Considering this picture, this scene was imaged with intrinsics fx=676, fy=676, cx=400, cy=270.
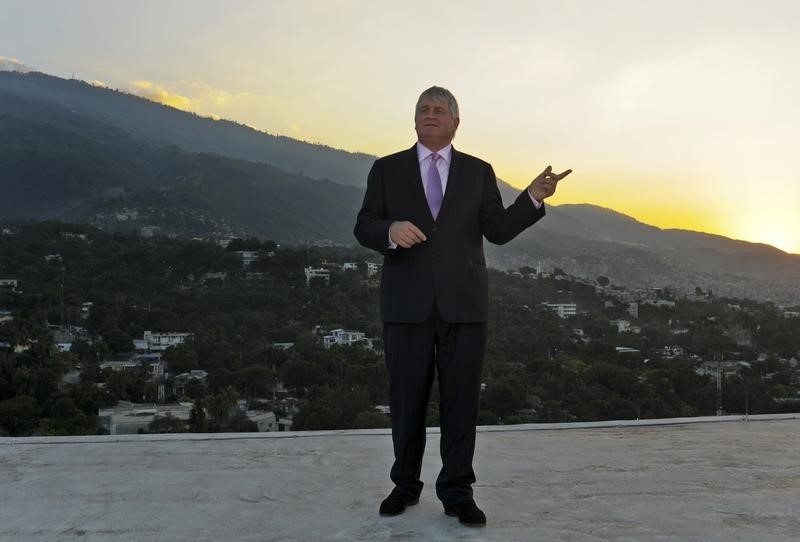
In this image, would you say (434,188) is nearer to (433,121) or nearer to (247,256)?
(433,121)

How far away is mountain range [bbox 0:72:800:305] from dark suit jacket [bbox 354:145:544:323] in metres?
33.5

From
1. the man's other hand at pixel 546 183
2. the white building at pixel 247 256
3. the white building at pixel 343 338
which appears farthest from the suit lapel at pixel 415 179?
the white building at pixel 247 256

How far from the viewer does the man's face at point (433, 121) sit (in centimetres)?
184

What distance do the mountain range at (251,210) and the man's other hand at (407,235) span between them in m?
33.7

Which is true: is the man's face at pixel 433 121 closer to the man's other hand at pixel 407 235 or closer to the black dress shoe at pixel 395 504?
the man's other hand at pixel 407 235

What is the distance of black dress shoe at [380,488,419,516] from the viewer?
1.79m

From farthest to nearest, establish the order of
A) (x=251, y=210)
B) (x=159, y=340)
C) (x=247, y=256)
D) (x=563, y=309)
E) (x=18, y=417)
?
(x=251, y=210)
(x=247, y=256)
(x=563, y=309)
(x=159, y=340)
(x=18, y=417)

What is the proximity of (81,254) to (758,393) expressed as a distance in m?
28.1

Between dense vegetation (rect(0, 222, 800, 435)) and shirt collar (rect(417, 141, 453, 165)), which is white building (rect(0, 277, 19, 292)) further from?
shirt collar (rect(417, 141, 453, 165))

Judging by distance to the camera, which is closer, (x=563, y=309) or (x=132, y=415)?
(x=132, y=415)

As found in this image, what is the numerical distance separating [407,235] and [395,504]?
726mm

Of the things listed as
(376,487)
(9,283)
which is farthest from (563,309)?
(376,487)

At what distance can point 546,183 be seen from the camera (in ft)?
5.67

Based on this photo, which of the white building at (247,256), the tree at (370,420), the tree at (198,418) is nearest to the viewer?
the tree at (370,420)
